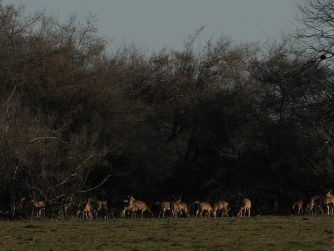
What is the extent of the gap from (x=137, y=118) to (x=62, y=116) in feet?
13.4

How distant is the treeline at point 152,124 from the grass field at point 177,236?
316 inches

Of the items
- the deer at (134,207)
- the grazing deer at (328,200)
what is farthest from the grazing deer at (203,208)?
the grazing deer at (328,200)

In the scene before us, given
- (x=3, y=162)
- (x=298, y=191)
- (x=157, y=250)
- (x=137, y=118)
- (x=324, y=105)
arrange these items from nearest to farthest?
1. (x=157, y=250)
2. (x=3, y=162)
3. (x=324, y=105)
4. (x=298, y=191)
5. (x=137, y=118)

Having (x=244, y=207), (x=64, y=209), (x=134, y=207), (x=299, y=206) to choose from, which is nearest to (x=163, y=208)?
(x=134, y=207)

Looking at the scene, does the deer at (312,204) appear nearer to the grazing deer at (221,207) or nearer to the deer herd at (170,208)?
the deer herd at (170,208)

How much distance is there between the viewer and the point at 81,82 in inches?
1511

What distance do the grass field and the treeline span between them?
804 cm

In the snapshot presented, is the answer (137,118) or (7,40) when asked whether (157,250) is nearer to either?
(137,118)

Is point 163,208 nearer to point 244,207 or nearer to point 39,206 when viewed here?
point 244,207

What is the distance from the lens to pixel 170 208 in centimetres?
3250

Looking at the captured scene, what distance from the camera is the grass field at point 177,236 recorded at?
1753cm

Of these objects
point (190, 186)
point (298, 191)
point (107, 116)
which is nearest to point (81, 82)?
point (107, 116)

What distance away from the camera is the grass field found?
17.5m

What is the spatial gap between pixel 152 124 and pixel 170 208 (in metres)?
8.53
